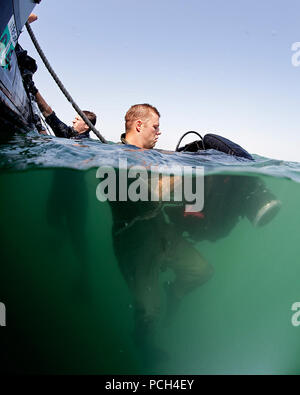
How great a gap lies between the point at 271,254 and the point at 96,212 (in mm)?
4757

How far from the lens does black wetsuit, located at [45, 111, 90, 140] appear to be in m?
5.77

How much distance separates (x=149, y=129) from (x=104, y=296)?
4.15 metres

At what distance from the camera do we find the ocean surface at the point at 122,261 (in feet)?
14.1

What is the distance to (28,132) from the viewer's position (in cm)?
435

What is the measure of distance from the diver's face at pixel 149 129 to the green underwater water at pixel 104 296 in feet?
3.63

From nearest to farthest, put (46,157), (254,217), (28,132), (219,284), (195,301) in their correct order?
(46,157) → (28,132) → (254,217) → (195,301) → (219,284)

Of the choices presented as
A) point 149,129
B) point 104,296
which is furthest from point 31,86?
point 104,296

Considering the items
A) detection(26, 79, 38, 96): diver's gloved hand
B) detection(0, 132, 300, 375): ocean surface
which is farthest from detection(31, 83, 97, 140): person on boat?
detection(0, 132, 300, 375): ocean surface

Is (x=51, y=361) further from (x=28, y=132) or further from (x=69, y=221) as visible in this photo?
(x=28, y=132)

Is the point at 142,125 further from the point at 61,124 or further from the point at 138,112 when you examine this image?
the point at 61,124

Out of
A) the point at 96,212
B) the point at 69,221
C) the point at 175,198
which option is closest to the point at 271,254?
the point at 175,198

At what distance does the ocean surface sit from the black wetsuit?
3.77 feet

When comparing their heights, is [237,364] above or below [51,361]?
below

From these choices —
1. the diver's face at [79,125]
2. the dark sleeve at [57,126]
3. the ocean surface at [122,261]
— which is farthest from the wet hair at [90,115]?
the ocean surface at [122,261]
